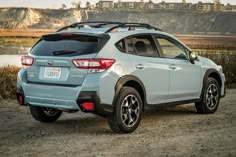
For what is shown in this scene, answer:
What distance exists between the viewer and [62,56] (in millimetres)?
8258

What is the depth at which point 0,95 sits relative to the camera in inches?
551

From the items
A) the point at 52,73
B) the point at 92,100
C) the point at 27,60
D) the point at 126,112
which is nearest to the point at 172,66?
the point at 126,112

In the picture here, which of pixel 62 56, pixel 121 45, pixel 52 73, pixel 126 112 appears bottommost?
pixel 126 112

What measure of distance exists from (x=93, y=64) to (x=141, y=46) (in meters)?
1.26

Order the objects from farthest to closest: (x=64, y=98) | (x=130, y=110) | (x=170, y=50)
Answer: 1. (x=170, y=50)
2. (x=130, y=110)
3. (x=64, y=98)

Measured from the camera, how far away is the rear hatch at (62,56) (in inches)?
319

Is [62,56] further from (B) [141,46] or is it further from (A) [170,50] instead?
(A) [170,50]

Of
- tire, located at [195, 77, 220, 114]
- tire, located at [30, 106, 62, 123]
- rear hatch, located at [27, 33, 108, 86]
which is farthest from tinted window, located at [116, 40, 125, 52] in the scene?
tire, located at [195, 77, 220, 114]

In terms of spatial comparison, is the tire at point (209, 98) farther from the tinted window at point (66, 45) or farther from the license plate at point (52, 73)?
the license plate at point (52, 73)

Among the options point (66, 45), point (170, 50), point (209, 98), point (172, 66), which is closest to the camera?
point (66, 45)

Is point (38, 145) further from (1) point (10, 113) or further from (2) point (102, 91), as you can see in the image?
(1) point (10, 113)

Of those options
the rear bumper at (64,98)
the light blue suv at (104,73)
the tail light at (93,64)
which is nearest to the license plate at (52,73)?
the light blue suv at (104,73)

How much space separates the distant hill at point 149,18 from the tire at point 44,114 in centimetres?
14632

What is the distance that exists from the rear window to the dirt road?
1268 millimetres
